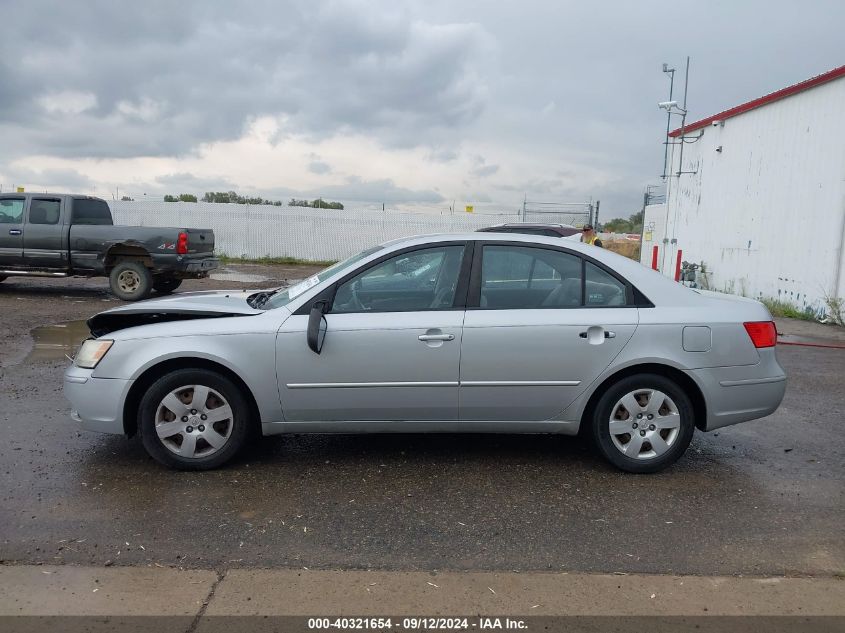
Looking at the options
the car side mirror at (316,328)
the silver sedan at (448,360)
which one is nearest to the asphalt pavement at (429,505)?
the silver sedan at (448,360)

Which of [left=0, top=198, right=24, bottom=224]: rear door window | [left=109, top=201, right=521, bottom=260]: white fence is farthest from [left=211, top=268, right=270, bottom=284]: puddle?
[left=109, top=201, right=521, bottom=260]: white fence

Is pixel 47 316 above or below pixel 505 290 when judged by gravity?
below

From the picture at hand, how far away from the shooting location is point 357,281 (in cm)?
473

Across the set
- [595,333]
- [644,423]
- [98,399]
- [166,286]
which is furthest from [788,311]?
[98,399]

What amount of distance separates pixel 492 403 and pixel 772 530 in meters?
1.72

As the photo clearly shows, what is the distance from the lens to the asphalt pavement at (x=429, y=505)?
361 centimetres

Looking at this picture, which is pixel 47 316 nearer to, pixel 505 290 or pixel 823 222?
pixel 505 290

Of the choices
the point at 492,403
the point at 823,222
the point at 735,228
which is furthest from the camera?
the point at 735,228

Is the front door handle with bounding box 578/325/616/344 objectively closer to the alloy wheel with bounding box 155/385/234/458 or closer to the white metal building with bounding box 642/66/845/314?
the alloy wheel with bounding box 155/385/234/458

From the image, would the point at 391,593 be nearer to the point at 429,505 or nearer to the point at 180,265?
the point at 429,505

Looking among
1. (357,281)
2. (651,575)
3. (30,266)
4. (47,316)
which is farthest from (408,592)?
(30,266)

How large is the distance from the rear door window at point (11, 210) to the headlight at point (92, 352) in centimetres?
1075

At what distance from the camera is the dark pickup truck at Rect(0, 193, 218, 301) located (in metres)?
13.4
